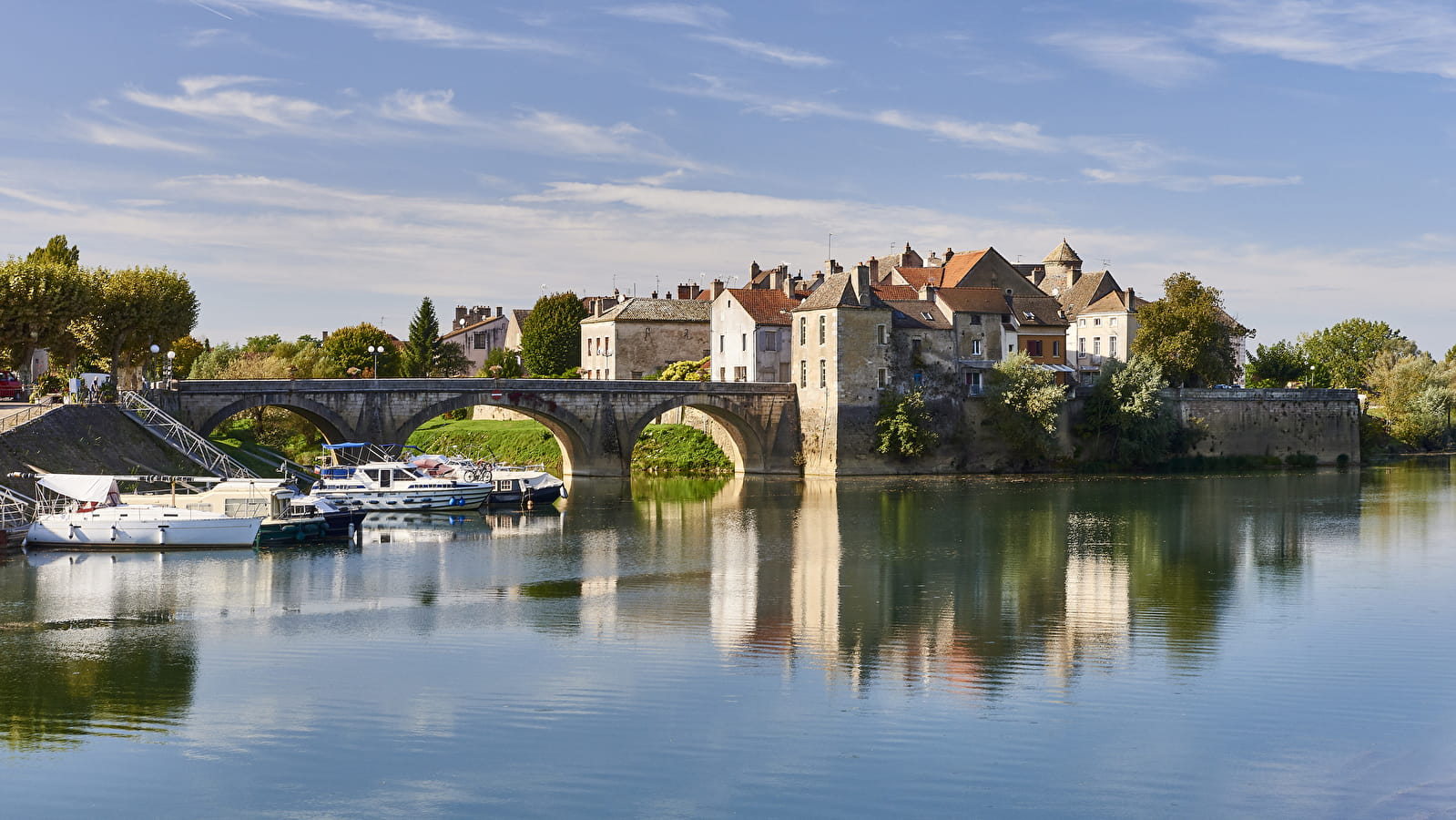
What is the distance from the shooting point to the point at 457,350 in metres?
111

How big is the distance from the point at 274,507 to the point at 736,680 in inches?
943

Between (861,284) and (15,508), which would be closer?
(15,508)

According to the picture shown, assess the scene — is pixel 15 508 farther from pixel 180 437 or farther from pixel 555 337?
pixel 555 337

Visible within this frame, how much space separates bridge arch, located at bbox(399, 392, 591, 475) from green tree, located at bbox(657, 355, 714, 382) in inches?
502

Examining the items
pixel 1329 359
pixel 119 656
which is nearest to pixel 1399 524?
pixel 119 656

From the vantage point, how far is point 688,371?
87062 millimetres

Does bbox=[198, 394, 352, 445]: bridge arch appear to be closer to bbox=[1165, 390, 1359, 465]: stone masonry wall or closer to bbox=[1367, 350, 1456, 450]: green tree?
bbox=[1165, 390, 1359, 465]: stone masonry wall

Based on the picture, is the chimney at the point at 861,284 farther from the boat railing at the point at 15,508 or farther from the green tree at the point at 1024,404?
the boat railing at the point at 15,508

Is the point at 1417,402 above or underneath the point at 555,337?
underneath

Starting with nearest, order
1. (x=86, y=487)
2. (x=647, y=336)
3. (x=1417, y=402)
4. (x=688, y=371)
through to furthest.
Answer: (x=86, y=487) → (x=688, y=371) → (x=647, y=336) → (x=1417, y=402)

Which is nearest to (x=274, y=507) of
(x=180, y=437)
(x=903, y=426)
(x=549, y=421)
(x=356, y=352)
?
(x=180, y=437)

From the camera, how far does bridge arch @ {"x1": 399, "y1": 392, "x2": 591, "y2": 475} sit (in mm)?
65062

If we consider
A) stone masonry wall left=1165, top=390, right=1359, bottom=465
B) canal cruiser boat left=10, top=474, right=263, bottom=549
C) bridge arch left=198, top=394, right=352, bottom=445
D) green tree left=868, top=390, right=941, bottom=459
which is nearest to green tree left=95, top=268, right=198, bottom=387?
bridge arch left=198, top=394, right=352, bottom=445

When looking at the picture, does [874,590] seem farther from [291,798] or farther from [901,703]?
[291,798]
